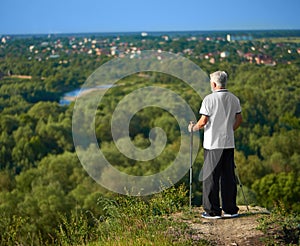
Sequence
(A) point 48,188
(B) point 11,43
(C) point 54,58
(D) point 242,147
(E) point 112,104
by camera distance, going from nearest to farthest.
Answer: (A) point 48,188 → (D) point 242,147 → (E) point 112,104 → (C) point 54,58 → (B) point 11,43

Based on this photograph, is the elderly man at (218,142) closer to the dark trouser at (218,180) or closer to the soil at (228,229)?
the dark trouser at (218,180)

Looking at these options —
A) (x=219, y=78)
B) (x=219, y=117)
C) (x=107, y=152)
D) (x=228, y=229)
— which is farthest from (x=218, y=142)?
(x=107, y=152)

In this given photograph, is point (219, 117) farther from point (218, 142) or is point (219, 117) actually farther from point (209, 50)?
point (209, 50)

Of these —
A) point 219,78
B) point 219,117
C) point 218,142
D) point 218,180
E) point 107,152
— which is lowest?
point 107,152

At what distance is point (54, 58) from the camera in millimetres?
92250

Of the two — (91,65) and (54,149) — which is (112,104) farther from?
(91,65)

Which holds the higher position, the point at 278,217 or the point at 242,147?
the point at 278,217

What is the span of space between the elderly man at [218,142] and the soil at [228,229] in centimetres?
14

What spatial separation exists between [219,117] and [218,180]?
2.10ft

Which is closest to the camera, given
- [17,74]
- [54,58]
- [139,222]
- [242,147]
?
[139,222]

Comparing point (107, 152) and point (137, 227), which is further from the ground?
point (137, 227)

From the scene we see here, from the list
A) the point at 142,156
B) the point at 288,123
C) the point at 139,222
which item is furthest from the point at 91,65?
the point at 139,222

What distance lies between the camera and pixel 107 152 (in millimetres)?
25219

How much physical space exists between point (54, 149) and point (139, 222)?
3068 cm
